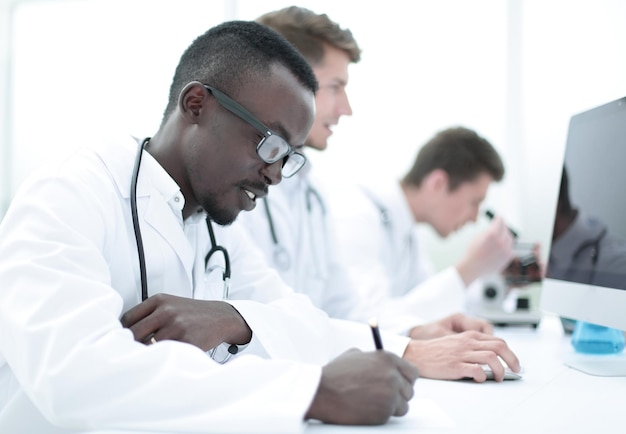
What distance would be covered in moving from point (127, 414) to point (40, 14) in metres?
3.62

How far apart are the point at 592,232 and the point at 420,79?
6.94 feet

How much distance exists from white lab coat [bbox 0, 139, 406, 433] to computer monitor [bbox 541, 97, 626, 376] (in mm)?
756

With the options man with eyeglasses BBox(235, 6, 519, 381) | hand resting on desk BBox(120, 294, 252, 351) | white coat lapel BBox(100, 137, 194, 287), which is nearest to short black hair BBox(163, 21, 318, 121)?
white coat lapel BBox(100, 137, 194, 287)

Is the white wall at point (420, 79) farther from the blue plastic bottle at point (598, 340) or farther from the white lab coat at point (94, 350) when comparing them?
the white lab coat at point (94, 350)

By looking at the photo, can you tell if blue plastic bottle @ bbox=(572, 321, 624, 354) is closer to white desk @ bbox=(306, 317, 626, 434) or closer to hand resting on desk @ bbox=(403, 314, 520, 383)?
white desk @ bbox=(306, 317, 626, 434)

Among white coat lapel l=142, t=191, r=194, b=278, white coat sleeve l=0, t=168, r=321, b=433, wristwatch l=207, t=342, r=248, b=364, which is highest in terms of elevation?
white coat lapel l=142, t=191, r=194, b=278

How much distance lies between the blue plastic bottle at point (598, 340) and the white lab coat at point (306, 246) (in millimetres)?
590

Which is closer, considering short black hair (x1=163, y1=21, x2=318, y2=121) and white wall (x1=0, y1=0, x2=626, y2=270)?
short black hair (x1=163, y1=21, x2=318, y2=121)

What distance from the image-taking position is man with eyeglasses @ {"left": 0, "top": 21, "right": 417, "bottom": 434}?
81cm

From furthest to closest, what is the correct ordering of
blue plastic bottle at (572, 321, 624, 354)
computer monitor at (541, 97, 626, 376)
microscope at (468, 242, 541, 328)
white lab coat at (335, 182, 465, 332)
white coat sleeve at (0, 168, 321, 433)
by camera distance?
microscope at (468, 242, 541, 328), white lab coat at (335, 182, 465, 332), blue plastic bottle at (572, 321, 624, 354), computer monitor at (541, 97, 626, 376), white coat sleeve at (0, 168, 321, 433)

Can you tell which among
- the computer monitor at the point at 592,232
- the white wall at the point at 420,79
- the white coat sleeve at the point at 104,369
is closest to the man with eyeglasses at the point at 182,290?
the white coat sleeve at the point at 104,369

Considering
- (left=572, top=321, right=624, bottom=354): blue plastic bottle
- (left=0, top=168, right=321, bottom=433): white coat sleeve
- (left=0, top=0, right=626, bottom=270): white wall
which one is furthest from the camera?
(left=0, top=0, right=626, bottom=270): white wall

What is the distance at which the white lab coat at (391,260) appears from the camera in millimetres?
2279

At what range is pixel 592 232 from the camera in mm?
1487
